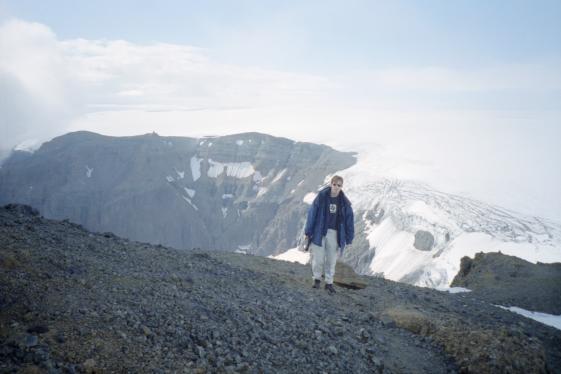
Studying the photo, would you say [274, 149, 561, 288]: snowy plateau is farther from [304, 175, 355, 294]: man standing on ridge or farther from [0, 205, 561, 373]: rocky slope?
[0, 205, 561, 373]: rocky slope

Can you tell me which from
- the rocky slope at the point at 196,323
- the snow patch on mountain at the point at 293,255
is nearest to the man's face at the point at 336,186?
the rocky slope at the point at 196,323

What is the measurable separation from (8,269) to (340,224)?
7321 millimetres

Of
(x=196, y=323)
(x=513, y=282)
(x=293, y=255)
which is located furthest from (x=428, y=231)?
(x=196, y=323)

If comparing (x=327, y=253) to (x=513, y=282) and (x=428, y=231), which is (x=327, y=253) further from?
(x=428, y=231)

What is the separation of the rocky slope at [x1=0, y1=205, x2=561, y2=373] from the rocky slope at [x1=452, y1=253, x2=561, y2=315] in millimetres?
5363

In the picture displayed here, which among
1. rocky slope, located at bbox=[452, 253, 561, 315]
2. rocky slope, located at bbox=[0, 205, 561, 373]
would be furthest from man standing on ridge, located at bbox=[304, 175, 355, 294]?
rocky slope, located at bbox=[452, 253, 561, 315]

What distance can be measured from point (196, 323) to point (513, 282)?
58.1 ft

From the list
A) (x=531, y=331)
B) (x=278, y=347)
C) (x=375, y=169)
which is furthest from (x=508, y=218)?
(x=278, y=347)

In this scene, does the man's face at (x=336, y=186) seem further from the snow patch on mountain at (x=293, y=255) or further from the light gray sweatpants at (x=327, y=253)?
the snow patch on mountain at (x=293, y=255)

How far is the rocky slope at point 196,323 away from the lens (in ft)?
19.1

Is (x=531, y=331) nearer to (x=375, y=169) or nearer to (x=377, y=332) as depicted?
(x=377, y=332)

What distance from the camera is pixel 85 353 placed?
5.52 metres

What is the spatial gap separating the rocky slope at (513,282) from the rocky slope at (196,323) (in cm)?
536

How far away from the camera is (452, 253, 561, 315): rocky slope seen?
17002mm
